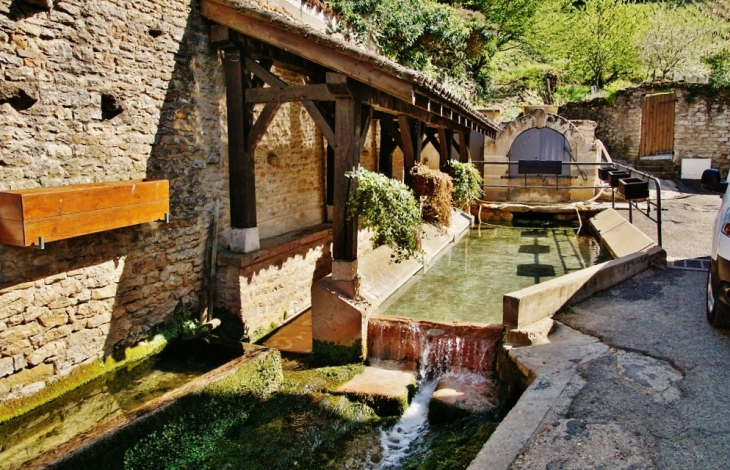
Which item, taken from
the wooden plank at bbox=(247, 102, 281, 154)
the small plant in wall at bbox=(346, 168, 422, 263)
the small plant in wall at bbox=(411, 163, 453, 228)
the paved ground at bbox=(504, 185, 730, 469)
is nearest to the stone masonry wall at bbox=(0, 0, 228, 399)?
the wooden plank at bbox=(247, 102, 281, 154)

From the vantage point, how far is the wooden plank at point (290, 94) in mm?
5895

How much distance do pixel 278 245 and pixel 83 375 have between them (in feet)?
9.03

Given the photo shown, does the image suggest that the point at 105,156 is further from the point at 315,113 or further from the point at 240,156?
the point at 315,113

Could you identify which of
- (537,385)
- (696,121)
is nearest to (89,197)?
(537,385)

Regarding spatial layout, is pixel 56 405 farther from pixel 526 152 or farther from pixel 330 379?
pixel 526 152

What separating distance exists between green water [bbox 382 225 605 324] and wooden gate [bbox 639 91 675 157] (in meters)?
9.16

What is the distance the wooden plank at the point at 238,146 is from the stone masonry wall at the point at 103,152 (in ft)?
0.43

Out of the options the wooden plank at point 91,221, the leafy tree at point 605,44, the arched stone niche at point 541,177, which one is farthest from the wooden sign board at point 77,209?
the leafy tree at point 605,44

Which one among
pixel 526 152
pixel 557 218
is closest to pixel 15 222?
pixel 557 218

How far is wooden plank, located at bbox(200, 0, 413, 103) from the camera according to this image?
5.31m

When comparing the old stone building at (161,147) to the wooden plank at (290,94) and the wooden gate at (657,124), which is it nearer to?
the wooden plank at (290,94)

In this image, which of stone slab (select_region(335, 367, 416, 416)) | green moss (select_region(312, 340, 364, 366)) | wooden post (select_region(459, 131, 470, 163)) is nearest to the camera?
stone slab (select_region(335, 367, 416, 416))

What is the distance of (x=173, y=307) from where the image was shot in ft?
19.9

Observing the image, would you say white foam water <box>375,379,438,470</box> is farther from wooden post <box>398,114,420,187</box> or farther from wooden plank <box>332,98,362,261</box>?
wooden post <box>398,114,420,187</box>
